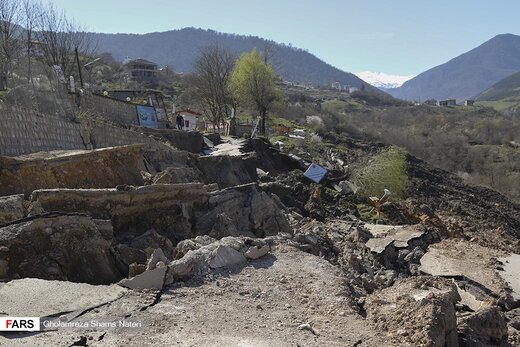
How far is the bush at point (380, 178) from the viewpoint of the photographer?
2655 centimetres

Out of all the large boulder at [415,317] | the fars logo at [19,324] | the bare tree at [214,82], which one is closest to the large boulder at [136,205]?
the fars logo at [19,324]

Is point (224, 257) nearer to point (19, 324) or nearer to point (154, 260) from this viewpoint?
point (154, 260)

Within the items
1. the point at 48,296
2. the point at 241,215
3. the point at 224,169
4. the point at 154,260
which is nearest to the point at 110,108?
the point at 224,169

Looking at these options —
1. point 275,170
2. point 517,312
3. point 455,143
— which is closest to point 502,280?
point 517,312

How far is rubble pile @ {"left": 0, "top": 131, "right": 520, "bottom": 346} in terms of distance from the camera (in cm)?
680

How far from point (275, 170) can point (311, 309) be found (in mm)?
20503

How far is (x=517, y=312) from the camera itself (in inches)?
406

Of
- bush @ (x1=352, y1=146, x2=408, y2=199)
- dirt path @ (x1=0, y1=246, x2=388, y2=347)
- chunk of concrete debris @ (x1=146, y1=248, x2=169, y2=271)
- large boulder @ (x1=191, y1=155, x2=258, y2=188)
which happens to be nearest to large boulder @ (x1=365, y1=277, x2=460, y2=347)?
dirt path @ (x1=0, y1=246, x2=388, y2=347)

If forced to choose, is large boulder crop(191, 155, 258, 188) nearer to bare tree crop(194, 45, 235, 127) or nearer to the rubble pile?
the rubble pile

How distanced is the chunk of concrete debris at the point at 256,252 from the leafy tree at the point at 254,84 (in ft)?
105

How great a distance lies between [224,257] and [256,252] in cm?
80

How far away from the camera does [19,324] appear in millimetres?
5406

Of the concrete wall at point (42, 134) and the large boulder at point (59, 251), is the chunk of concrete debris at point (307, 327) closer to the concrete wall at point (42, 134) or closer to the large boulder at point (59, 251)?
the large boulder at point (59, 251)

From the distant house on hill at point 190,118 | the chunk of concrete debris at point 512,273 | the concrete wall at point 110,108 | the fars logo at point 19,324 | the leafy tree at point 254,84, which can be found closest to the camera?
the fars logo at point 19,324
